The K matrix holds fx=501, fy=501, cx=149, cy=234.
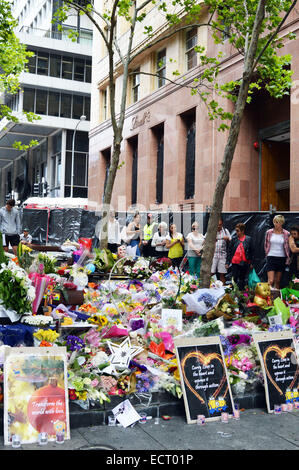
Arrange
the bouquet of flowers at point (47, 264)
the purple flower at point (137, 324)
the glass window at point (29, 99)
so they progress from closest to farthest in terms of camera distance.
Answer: the purple flower at point (137, 324), the bouquet of flowers at point (47, 264), the glass window at point (29, 99)

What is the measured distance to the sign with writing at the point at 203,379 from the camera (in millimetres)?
4613

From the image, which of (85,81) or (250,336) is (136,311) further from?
(85,81)

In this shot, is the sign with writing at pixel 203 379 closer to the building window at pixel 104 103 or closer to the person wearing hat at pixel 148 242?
the person wearing hat at pixel 148 242

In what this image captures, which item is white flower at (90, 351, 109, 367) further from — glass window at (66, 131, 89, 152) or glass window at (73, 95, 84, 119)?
glass window at (73, 95, 84, 119)

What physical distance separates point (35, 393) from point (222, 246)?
8127 mm

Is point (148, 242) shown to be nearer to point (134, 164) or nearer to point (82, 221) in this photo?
point (82, 221)

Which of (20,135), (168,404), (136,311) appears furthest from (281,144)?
(20,135)

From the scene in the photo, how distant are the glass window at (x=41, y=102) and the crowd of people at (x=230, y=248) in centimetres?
3697

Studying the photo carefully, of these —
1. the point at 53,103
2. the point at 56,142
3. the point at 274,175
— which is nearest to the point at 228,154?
the point at 274,175

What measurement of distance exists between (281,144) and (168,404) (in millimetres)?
Result: 16414

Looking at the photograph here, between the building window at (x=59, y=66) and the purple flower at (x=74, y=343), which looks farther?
the building window at (x=59, y=66)

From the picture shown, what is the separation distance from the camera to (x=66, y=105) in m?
49.5

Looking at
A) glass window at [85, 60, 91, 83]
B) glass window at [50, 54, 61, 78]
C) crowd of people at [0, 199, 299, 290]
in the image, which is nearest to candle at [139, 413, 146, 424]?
crowd of people at [0, 199, 299, 290]

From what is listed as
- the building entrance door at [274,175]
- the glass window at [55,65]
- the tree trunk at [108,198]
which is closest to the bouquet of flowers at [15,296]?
the tree trunk at [108,198]
